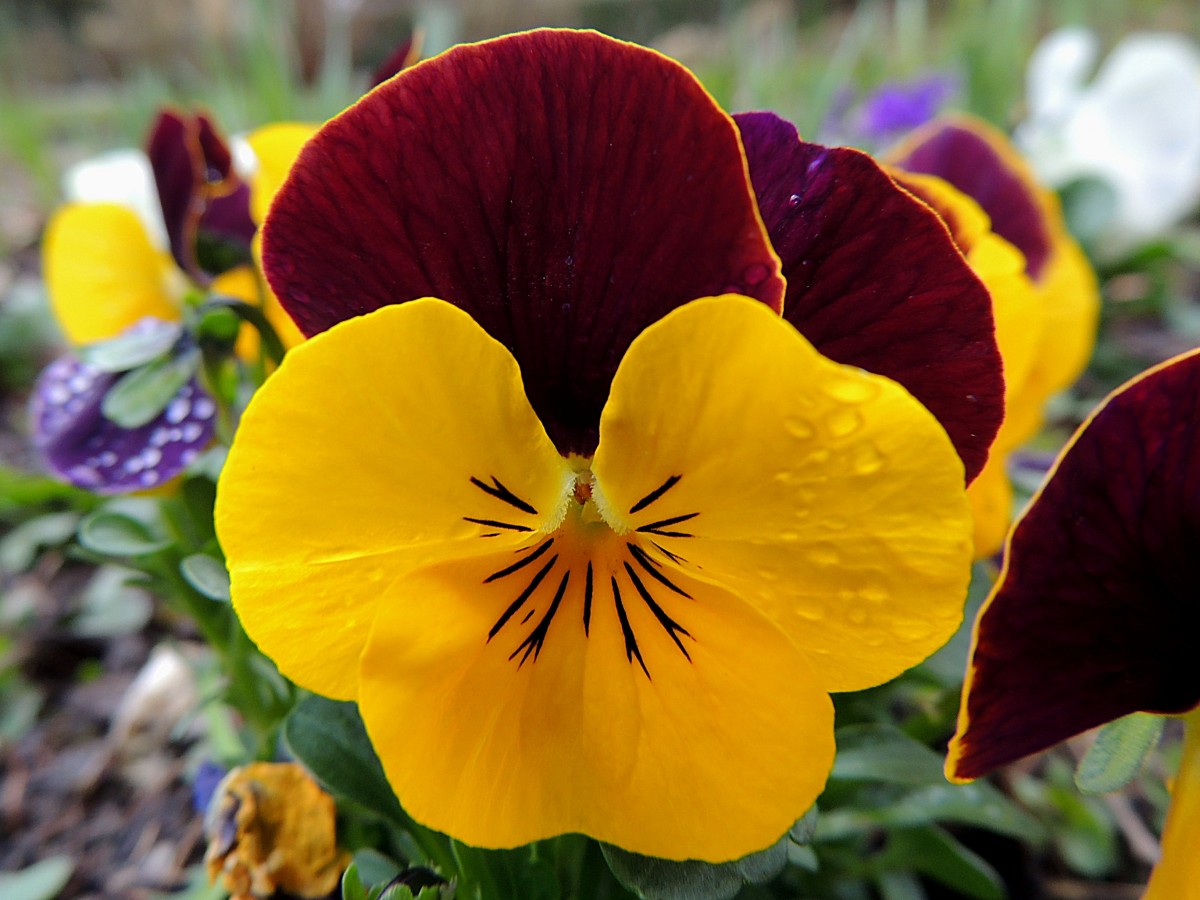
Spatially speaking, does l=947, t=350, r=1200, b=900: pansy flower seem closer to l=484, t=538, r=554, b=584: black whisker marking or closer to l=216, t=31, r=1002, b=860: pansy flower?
l=216, t=31, r=1002, b=860: pansy flower

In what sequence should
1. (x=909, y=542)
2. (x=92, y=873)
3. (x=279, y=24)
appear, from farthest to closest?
1. (x=279, y=24)
2. (x=92, y=873)
3. (x=909, y=542)

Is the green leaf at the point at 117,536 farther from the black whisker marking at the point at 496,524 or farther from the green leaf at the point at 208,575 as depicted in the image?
the black whisker marking at the point at 496,524

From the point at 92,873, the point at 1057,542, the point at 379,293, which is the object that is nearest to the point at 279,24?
the point at 92,873

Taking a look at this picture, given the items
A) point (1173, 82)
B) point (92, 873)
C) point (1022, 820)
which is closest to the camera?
point (1022, 820)

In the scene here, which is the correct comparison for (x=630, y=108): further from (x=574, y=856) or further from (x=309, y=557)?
(x=574, y=856)

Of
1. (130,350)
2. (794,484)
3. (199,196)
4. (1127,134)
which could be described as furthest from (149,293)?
(1127,134)

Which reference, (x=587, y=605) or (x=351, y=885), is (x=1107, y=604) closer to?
(x=587, y=605)

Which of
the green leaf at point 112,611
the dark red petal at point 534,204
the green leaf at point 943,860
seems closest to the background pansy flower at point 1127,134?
the green leaf at point 943,860
